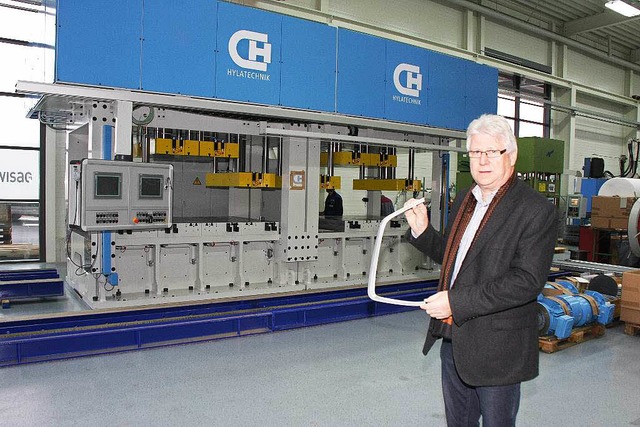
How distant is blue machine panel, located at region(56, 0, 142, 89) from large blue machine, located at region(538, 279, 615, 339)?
4.56 m

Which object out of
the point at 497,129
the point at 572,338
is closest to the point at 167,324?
the point at 497,129

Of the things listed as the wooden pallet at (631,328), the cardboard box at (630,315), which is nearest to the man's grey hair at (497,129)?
the cardboard box at (630,315)

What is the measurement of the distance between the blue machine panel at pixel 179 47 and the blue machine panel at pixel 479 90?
4035 millimetres

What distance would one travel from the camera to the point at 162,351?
4.81 meters

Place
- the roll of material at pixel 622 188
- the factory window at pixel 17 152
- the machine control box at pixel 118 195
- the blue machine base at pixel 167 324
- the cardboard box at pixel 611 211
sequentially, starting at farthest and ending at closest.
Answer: the roll of material at pixel 622 188 → the cardboard box at pixel 611 211 → the factory window at pixel 17 152 → the machine control box at pixel 118 195 → the blue machine base at pixel 167 324

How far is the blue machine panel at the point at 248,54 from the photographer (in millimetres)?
5348

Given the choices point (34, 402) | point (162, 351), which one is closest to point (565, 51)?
point (162, 351)

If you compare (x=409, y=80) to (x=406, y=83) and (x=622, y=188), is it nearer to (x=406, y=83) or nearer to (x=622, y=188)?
(x=406, y=83)

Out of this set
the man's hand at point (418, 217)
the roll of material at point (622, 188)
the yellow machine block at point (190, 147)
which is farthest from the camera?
the roll of material at point (622, 188)

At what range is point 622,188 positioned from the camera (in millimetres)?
10797

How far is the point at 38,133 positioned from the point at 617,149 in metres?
19.7

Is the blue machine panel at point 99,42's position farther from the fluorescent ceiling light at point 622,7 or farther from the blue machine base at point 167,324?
the fluorescent ceiling light at point 622,7

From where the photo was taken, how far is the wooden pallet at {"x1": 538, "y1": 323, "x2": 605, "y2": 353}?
5.13 m

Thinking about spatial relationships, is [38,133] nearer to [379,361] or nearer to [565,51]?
[379,361]
